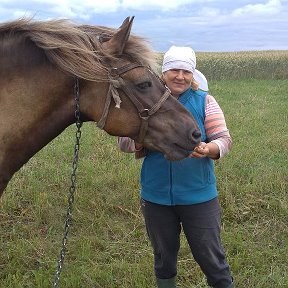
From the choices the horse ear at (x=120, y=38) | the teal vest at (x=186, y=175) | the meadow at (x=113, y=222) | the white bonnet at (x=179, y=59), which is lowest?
the meadow at (x=113, y=222)

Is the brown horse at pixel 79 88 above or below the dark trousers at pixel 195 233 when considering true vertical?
above

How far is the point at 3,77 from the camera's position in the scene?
7.01 feet

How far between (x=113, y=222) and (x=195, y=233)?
179 cm

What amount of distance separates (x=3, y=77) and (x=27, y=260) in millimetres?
2165

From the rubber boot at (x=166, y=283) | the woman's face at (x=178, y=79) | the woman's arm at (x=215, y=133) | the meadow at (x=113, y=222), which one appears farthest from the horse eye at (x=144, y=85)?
the meadow at (x=113, y=222)

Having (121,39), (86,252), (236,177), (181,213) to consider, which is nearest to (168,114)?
(121,39)

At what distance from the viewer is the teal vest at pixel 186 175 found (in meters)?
2.63

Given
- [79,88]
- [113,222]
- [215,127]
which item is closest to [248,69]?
[113,222]

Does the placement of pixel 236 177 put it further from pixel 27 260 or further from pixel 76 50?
pixel 76 50

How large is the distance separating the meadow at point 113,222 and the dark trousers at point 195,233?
65cm

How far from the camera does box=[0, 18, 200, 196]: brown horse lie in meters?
2.14

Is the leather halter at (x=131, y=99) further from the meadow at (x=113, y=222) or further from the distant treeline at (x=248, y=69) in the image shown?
the distant treeline at (x=248, y=69)

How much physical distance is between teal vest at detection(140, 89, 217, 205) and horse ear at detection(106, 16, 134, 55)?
58cm

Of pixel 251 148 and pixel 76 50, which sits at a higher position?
pixel 76 50
